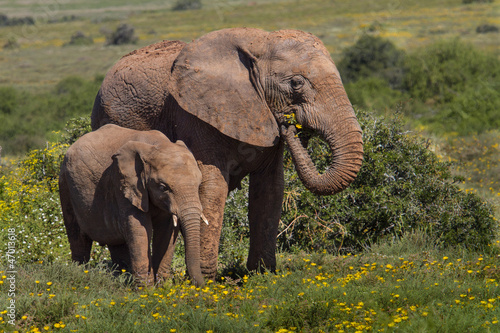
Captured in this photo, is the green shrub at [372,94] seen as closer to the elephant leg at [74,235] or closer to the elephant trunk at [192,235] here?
the elephant leg at [74,235]

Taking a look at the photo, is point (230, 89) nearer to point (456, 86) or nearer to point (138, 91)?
point (138, 91)

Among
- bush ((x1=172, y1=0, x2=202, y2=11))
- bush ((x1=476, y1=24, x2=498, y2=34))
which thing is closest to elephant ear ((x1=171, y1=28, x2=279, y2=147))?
bush ((x1=476, y1=24, x2=498, y2=34))

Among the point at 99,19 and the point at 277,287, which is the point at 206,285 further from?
the point at 99,19

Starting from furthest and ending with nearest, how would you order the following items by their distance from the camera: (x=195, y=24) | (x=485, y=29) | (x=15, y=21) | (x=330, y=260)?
1. (x=195, y=24)
2. (x=15, y=21)
3. (x=485, y=29)
4. (x=330, y=260)

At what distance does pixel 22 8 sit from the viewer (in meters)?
68.8

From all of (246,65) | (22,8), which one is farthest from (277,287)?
(22,8)

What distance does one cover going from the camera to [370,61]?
3844cm

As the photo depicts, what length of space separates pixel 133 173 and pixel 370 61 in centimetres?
3289

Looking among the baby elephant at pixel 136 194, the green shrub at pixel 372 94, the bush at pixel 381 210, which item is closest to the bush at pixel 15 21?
the green shrub at pixel 372 94

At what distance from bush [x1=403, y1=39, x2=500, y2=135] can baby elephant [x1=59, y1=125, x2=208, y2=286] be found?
54.7 ft

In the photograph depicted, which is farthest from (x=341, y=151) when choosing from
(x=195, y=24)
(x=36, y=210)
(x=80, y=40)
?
(x=195, y=24)

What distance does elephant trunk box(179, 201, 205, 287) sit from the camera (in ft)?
22.0

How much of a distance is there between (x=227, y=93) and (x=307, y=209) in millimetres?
3688

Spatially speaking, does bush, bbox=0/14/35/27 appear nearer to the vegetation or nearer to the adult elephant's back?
the vegetation
